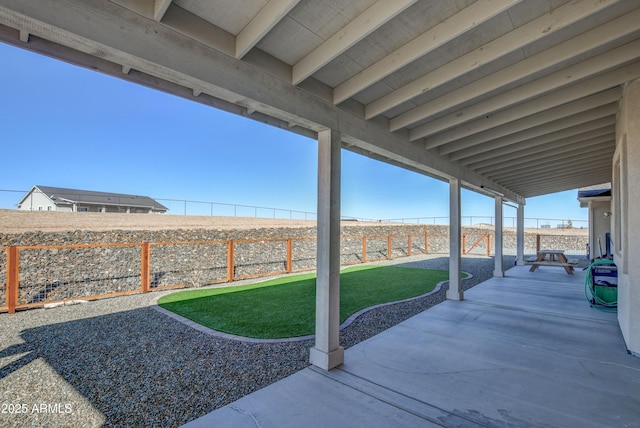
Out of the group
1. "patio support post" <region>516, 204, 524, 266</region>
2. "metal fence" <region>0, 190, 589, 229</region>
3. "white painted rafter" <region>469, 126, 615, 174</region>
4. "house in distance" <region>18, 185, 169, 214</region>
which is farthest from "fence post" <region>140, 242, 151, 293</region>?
"house in distance" <region>18, 185, 169, 214</region>

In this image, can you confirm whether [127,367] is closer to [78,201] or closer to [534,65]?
[534,65]

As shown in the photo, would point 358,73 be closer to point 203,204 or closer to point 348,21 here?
point 348,21

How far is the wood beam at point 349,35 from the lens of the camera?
2.08 metres

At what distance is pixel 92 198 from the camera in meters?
21.3

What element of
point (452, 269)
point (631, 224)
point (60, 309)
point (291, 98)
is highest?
point (291, 98)

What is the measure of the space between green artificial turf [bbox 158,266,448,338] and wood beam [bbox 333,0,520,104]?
10.7 feet

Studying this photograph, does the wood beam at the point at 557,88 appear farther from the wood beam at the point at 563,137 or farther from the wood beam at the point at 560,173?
the wood beam at the point at 560,173

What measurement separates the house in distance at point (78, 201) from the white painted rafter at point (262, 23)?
21.5 meters

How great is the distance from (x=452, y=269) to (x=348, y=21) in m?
5.25

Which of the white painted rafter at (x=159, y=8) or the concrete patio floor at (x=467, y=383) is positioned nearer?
the white painted rafter at (x=159, y=8)

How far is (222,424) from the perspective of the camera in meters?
2.25

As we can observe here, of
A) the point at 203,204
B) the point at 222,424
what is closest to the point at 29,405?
the point at 222,424

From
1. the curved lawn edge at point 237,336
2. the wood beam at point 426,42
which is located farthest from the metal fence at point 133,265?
the wood beam at point 426,42

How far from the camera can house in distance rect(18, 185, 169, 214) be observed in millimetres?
19578
